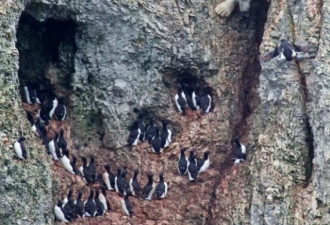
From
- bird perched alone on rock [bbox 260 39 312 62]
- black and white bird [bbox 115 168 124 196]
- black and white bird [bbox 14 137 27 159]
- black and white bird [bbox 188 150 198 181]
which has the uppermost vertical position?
bird perched alone on rock [bbox 260 39 312 62]

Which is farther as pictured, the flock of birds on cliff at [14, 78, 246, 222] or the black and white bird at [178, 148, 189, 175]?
the black and white bird at [178, 148, 189, 175]

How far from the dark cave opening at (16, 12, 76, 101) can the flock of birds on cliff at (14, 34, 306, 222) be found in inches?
13.0

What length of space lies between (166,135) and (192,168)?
1.09 meters

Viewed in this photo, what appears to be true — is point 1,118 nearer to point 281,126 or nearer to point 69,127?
point 69,127

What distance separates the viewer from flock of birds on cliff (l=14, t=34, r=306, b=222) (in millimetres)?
36875

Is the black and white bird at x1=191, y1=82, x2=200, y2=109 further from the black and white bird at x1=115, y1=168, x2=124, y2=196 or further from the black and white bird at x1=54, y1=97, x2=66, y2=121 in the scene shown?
the black and white bird at x1=54, y1=97, x2=66, y2=121

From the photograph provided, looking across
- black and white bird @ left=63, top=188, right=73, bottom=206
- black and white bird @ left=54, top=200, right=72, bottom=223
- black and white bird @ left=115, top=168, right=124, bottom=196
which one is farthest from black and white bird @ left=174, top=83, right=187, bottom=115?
black and white bird @ left=54, top=200, right=72, bottom=223

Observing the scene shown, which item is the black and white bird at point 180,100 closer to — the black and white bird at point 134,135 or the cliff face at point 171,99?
the cliff face at point 171,99

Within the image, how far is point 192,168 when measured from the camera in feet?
123

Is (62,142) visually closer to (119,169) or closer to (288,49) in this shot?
(119,169)

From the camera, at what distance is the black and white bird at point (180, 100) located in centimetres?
3797

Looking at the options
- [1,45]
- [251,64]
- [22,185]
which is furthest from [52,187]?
[251,64]

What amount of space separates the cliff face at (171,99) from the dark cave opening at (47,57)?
0.08ft

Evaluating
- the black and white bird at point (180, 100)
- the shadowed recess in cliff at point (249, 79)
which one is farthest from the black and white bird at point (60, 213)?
the shadowed recess in cliff at point (249, 79)
